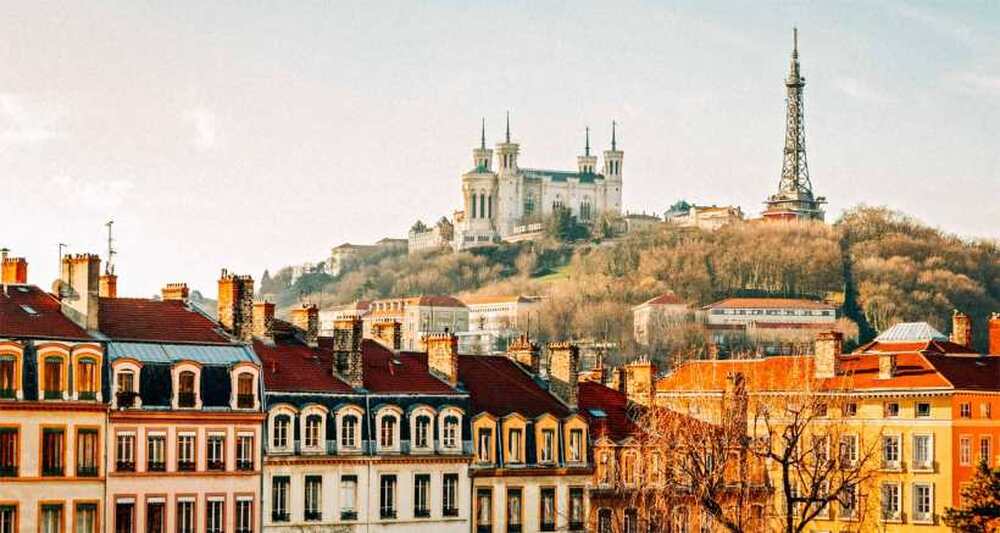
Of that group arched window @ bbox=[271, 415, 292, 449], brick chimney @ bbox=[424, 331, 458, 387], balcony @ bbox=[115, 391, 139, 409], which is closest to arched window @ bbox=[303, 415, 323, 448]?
arched window @ bbox=[271, 415, 292, 449]

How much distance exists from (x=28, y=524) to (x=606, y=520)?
2041cm

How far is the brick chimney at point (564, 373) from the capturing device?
71312 millimetres

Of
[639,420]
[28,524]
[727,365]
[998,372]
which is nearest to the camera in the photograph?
[28,524]

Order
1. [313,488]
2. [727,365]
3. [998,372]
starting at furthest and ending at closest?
[727,365], [998,372], [313,488]

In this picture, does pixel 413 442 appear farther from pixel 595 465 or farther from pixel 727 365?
pixel 727 365

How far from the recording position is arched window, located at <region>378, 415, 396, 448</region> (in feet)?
211

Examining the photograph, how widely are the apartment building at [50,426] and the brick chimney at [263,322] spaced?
7642mm

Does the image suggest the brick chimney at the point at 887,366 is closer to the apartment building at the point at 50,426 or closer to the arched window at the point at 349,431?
the arched window at the point at 349,431

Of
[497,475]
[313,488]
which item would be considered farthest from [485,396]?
[313,488]

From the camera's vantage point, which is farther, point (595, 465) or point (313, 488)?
point (595, 465)

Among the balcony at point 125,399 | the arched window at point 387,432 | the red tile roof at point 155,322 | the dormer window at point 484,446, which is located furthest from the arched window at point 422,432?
the balcony at point 125,399

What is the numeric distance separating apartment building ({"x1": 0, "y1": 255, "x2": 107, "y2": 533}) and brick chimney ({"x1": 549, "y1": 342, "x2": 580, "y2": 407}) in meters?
18.0

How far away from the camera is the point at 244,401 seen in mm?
61344

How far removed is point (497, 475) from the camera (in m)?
66.8
